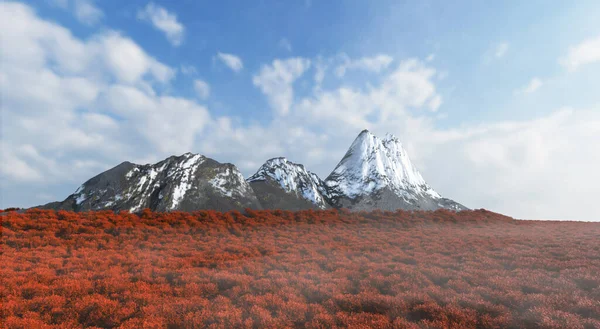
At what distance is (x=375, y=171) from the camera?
67688 mm

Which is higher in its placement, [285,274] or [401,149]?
[401,149]

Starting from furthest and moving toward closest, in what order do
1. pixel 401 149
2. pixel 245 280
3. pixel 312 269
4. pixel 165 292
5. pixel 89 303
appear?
1. pixel 401 149
2. pixel 312 269
3. pixel 245 280
4. pixel 165 292
5. pixel 89 303

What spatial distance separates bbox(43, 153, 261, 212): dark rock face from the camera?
35969 millimetres

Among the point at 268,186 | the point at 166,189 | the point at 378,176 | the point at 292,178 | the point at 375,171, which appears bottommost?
the point at 166,189

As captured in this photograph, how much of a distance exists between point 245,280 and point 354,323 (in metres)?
3.96

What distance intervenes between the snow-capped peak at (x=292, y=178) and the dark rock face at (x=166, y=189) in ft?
45.4

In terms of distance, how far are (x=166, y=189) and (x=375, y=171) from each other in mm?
45555

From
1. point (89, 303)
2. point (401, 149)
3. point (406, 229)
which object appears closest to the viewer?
point (89, 303)

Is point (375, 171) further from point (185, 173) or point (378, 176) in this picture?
point (185, 173)

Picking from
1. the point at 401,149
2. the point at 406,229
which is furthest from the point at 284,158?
the point at 406,229

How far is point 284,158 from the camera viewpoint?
67.0 metres

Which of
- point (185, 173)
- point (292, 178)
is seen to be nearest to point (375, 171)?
point (292, 178)

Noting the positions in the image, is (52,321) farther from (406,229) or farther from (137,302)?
(406,229)

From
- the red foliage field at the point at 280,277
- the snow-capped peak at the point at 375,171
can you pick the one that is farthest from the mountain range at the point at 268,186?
the red foliage field at the point at 280,277
